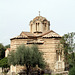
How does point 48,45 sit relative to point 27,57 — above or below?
above

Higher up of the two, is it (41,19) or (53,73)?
(41,19)

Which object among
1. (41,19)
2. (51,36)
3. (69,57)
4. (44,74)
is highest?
(41,19)

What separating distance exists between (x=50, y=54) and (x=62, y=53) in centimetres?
157

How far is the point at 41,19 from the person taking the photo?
26.4 m

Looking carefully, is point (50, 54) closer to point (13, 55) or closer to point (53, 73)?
point (53, 73)

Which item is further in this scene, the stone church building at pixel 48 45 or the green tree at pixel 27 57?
the stone church building at pixel 48 45

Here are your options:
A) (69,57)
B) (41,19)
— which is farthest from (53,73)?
(41,19)

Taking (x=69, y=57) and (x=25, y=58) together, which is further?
(x=69, y=57)

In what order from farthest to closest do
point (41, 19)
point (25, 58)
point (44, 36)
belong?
point (41, 19) → point (44, 36) → point (25, 58)

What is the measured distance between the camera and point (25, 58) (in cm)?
2036

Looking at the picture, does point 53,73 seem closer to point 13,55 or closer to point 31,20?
point 13,55

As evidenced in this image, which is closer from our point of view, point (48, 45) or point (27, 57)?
point (27, 57)

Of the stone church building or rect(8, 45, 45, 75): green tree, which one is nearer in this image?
rect(8, 45, 45, 75): green tree

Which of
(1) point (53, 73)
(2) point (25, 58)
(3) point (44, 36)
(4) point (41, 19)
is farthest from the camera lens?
(4) point (41, 19)
